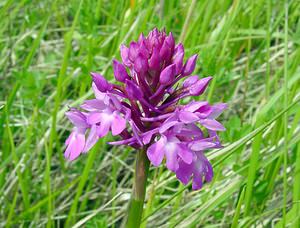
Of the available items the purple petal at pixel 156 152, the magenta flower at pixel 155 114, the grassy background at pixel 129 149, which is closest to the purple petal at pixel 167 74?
the magenta flower at pixel 155 114

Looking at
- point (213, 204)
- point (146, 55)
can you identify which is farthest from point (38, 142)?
point (146, 55)

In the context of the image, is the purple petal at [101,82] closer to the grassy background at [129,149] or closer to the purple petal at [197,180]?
the purple petal at [197,180]

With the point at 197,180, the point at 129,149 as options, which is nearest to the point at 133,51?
the point at 197,180

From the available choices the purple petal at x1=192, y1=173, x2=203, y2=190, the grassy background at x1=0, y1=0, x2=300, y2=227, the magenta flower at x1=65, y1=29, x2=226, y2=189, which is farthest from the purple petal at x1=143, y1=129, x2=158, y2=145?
the grassy background at x1=0, y1=0, x2=300, y2=227

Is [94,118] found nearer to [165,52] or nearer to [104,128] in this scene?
[104,128]

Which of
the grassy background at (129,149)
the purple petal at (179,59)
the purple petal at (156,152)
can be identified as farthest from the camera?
the grassy background at (129,149)

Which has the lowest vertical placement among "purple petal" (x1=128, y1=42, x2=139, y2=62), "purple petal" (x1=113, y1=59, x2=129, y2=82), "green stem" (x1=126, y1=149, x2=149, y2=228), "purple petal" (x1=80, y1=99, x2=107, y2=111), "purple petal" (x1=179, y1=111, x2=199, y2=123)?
"green stem" (x1=126, y1=149, x2=149, y2=228)

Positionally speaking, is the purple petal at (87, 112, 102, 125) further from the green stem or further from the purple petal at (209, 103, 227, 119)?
the purple petal at (209, 103, 227, 119)
